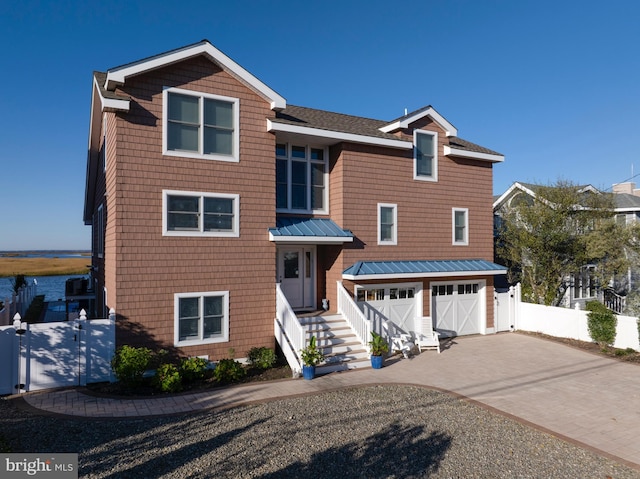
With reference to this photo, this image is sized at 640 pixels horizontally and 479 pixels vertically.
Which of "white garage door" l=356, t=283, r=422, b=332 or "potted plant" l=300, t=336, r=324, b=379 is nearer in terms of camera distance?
"potted plant" l=300, t=336, r=324, b=379

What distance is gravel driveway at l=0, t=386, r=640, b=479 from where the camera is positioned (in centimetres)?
605

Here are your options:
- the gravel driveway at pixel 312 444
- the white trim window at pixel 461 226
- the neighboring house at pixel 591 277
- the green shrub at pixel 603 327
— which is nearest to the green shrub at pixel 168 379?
the gravel driveway at pixel 312 444

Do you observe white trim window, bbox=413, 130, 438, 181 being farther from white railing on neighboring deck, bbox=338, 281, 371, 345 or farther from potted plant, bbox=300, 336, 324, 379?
potted plant, bbox=300, 336, 324, 379

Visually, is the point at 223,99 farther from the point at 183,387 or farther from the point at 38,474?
the point at 38,474

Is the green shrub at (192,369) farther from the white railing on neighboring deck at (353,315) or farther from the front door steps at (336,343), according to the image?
the white railing on neighboring deck at (353,315)

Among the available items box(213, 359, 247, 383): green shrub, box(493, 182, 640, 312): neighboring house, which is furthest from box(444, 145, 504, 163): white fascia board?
box(213, 359, 247, 383): green shrub

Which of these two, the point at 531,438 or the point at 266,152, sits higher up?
the point at 266,152

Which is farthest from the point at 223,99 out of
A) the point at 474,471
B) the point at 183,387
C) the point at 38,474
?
the point at 474,471

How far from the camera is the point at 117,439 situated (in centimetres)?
693

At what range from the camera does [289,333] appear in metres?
11.7

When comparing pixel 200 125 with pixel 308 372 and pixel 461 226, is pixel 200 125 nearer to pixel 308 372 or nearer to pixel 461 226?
pixel 308 372

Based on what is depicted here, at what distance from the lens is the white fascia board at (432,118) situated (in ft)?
49.5

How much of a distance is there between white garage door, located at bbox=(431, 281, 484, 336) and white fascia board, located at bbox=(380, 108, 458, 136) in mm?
5888

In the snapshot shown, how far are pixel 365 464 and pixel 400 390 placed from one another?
13.0 ft
